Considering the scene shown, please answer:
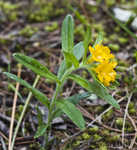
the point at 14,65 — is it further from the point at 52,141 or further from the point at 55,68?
the point at 52,141

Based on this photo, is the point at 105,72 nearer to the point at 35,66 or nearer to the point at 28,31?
the point at 35,66

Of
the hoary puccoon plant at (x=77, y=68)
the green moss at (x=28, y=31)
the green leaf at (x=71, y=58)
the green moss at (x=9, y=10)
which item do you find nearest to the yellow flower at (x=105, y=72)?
the hoary puccoon plant at (x=77, y=68)

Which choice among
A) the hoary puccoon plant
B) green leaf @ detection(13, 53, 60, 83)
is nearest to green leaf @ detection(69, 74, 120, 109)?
the hoary puccoon plant

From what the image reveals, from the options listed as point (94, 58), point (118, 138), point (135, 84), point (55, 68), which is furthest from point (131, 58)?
point (94, 58)

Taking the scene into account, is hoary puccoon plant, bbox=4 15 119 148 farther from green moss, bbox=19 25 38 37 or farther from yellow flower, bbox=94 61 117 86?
green moss, bbox=19 25 38 37

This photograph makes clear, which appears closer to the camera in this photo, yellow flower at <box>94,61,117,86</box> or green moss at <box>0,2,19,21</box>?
yellow flower at <box>94,61,117,86</box>

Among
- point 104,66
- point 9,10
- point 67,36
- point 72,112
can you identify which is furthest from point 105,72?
point 9,10
